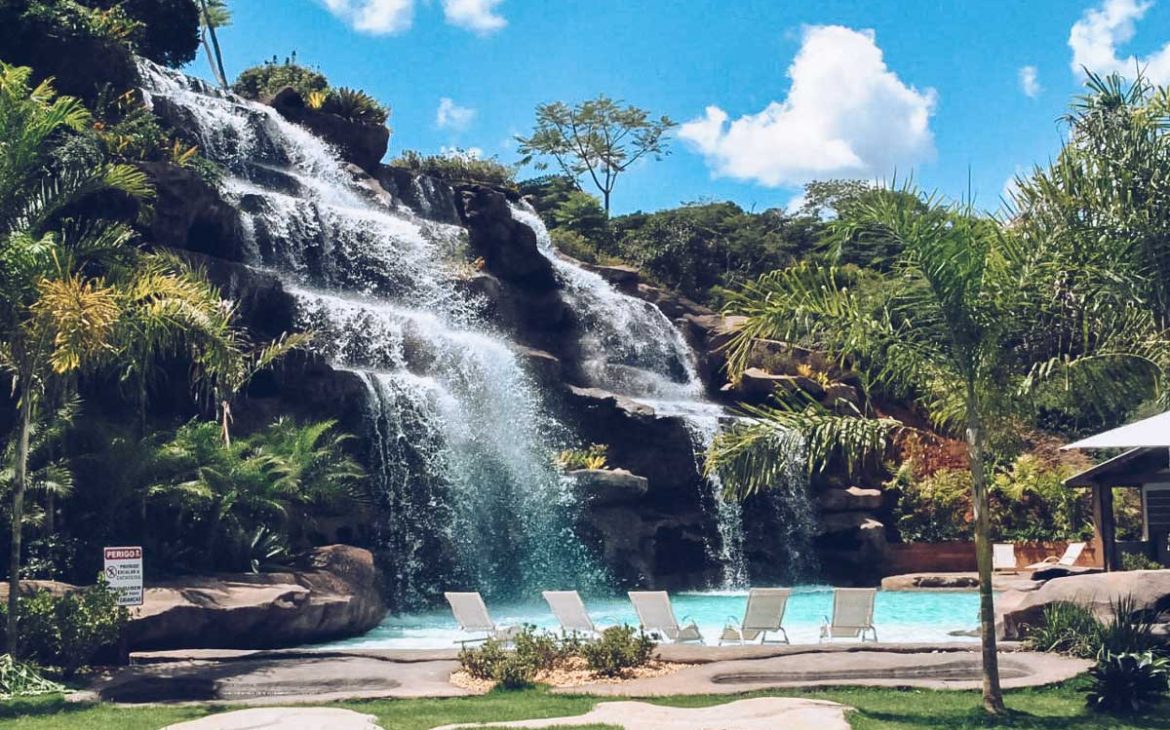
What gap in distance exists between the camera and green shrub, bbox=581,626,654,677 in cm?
1163

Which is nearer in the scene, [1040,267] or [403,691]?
[1040,267]

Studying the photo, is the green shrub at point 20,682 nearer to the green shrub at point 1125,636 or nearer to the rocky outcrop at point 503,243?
the green shrub at point 1125,636

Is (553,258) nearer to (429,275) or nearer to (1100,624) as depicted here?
(429,275)

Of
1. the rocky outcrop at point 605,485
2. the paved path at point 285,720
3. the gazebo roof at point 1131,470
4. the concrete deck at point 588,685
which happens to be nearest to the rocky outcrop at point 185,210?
the rocky outcrop at point 605,485

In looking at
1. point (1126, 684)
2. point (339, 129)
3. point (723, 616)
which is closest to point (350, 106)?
point (339, 129)

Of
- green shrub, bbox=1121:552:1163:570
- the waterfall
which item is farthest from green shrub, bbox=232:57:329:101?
green shrub, bbox=1121:552:1163:570

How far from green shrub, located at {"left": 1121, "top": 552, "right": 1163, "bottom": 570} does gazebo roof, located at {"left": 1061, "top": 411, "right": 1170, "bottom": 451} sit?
12685mm

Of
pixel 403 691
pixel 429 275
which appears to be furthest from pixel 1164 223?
pixel 429 275

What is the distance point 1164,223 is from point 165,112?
2511 cm

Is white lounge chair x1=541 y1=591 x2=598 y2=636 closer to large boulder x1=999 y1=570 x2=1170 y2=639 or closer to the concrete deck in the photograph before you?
the concrete deck

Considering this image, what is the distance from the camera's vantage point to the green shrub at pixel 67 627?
11.6 meters

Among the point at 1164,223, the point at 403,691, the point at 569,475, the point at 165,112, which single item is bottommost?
the point at 403,691

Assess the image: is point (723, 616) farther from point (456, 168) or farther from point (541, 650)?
point (456, 168)

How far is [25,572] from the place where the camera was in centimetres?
1446
